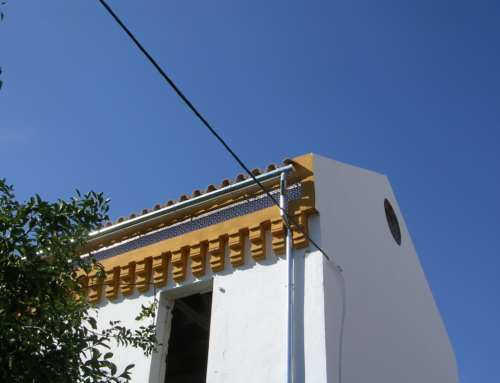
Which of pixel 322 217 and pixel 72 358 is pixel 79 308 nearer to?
pixel 72 358

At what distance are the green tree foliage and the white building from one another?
5.26 feet

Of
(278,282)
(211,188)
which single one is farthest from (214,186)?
(278,282)

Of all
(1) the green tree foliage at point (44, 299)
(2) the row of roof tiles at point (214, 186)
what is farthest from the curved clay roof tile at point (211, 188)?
(1) the green tree foliage at point (44, 299)

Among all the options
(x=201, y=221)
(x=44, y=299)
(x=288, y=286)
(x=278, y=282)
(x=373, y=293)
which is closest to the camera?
(x=44, y=299)

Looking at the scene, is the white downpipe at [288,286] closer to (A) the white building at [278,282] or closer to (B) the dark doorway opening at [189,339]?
(A) the white building at [278,282]

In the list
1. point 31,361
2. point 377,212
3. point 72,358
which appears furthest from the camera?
point 377,212

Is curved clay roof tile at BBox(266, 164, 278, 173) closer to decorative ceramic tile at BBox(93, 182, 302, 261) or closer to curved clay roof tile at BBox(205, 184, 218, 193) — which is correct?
decorative ceramic tile at BBox(93, 182, 302, 261)

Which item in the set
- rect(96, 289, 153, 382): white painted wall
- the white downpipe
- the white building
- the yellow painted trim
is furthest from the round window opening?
rect(96, 289, 153, 382): white painted wall

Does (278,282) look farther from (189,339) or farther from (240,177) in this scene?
(189,339)

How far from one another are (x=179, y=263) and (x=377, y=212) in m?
2.70

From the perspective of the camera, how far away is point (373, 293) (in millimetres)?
6164

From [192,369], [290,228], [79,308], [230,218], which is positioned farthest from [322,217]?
[192,369]

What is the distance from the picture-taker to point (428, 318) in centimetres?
759

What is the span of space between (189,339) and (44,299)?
13.5ft
